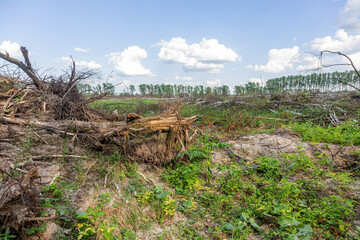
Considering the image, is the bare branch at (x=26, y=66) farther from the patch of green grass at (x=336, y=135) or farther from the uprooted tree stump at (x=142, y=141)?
the patch of green grass at (x=336, y=135)

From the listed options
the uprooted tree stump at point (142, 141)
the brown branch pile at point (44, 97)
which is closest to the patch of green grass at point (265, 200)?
the uprooted tree stump at point (142, 141)

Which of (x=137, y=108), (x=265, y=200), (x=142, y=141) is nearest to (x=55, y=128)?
(x=142, y=141)

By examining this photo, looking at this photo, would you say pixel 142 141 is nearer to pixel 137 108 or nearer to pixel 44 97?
pixel 44 97

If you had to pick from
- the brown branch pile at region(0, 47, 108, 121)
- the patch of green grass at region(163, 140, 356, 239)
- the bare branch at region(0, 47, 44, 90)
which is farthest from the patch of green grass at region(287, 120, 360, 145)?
the bare branch at region(0, 47, 44, 90)

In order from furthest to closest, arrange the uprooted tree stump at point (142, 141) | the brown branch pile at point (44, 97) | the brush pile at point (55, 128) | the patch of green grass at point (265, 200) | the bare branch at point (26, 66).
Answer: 1. the bare branch at point (26, 66)
2. the brown branch pile at point (44, 97)
3. the uprooted tree stump at point (142, 141)
4. the patch of green grass at point (265, 200)
5. the brush pile at point (55, 128)

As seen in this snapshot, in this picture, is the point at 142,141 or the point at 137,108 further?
the point at 137,108

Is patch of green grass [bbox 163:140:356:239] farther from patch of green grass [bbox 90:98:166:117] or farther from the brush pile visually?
patch of green grass [bbox 90:98:166:117]

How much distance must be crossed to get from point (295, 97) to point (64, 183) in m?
10.7

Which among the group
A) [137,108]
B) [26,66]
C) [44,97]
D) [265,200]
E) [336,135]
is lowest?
[265,200]

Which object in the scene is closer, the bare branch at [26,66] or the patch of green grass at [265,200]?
the patch of green grass at [265,200]

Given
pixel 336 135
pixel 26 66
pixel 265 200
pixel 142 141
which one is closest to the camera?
pixel 265 200

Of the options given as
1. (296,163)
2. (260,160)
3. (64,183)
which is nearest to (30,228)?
(64,183)

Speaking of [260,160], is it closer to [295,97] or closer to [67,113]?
[67,113]

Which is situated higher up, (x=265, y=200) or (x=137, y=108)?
(x=137, y=108)
